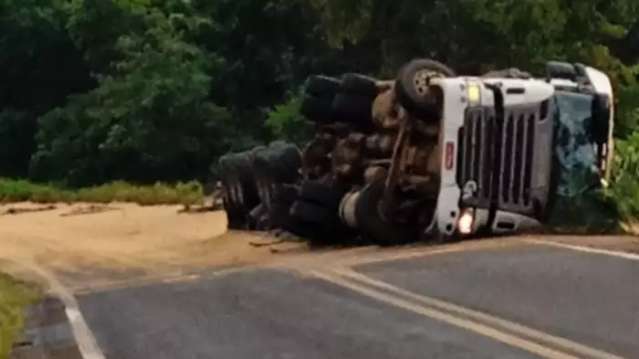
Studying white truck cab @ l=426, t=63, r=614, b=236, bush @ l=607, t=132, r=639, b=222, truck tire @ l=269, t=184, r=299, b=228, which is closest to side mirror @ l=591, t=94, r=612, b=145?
white truck cab @ l=426, t=63, r=614, b=236

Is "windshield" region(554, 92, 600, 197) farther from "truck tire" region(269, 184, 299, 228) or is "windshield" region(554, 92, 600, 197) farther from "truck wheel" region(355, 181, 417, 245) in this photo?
"truck tire" region(269, 184, 299, 228)

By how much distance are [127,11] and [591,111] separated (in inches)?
1599

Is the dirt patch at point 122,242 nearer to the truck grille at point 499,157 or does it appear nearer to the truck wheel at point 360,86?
the truck wheel at point 360,86

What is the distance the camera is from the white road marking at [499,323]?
10094 millimetres

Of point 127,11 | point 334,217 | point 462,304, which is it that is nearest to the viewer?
point 462,304

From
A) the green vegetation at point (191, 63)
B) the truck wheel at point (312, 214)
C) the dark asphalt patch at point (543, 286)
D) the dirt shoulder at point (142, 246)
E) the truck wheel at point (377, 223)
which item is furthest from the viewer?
the green vegetation at point (191, 63)

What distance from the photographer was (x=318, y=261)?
17.8 meters

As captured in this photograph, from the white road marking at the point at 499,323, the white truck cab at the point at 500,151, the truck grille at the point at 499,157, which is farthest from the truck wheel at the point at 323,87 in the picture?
the white road marking at the point at 499,323

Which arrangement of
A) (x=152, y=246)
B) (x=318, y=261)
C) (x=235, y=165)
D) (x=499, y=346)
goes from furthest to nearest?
(x=235, y=165)
(x=152, y=246)
(x=318, y=261)
(x=499, y=346)

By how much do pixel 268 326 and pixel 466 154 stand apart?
7.17 m

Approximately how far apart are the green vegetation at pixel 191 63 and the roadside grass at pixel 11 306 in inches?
734

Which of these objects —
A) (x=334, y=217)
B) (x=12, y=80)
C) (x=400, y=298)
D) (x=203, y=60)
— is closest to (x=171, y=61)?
(x=203, y=60)

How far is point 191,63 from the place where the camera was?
54.7m

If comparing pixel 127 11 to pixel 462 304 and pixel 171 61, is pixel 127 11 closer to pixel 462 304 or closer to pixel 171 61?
pixel 171 61
